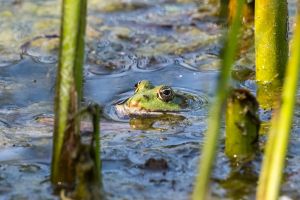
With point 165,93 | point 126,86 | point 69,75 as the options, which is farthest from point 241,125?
point 126,86

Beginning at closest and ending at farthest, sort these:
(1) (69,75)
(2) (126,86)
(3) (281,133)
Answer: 1. (3) (281,133)
2. (1) (69,75)
3. (2) (126,86)

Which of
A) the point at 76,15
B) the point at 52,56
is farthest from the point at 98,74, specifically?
the point at 76,15

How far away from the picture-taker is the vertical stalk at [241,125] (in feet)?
7.36

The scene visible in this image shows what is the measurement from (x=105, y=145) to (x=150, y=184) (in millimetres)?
419

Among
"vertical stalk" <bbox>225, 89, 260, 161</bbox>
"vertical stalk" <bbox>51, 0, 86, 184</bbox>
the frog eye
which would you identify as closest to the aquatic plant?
"vertical stalk" <bbox>51, 0, 86, 184</bbox>

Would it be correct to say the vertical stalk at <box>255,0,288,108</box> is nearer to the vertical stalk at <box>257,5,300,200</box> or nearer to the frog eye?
the frog eye

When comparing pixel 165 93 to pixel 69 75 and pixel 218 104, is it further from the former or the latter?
pixel 218 104

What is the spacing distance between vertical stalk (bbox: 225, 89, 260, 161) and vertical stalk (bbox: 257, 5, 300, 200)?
0.55m

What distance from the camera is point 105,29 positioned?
4578 mm

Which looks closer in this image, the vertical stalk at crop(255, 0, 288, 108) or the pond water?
the pond water

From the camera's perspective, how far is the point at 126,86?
356 cm

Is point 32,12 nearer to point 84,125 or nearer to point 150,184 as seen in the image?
point 84,125

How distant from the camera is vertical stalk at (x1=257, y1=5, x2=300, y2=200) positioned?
1556 mm

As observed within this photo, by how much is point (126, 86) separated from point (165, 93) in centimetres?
57
